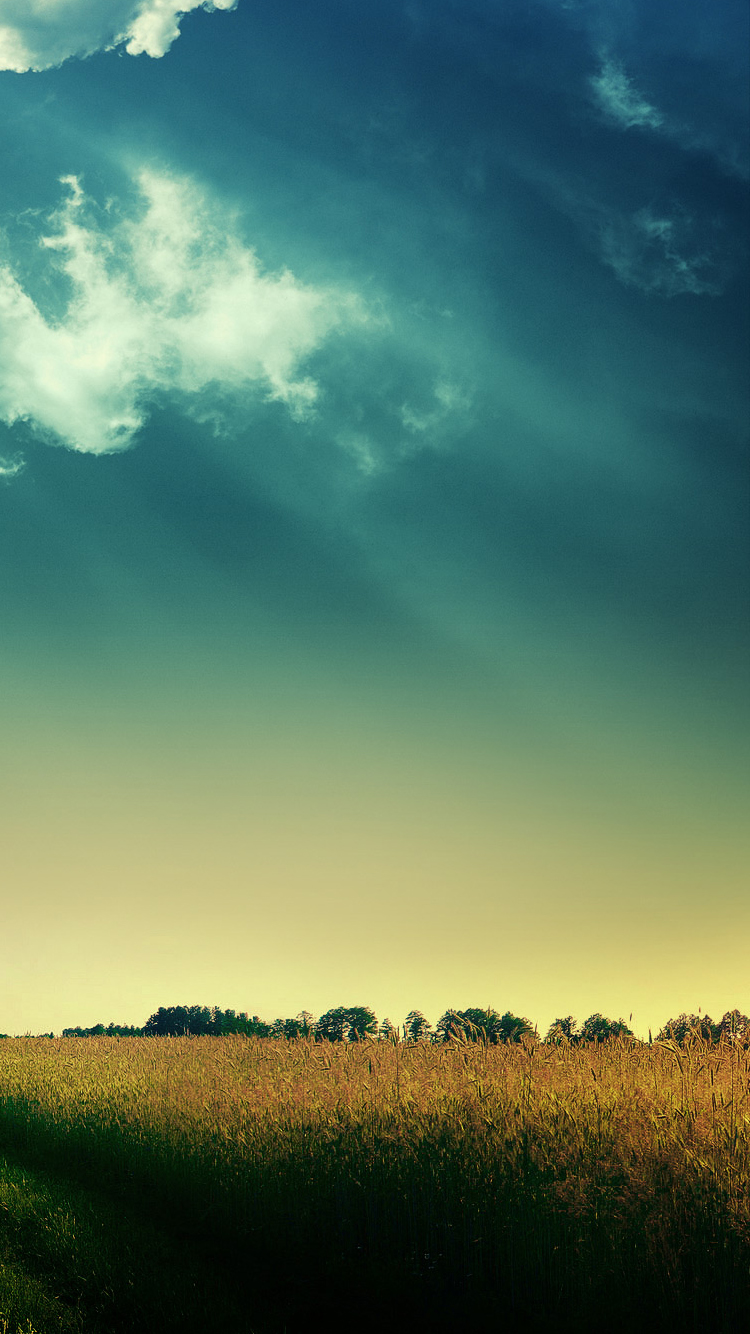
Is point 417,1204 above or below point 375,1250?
above

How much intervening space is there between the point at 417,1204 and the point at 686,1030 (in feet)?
14.2

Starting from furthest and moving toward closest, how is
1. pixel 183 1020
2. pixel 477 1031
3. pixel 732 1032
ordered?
pixel 183 1020 < pixel 477 1031 < pixel 732 1032

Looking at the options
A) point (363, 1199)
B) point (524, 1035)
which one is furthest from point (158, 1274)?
point (524, 1035)

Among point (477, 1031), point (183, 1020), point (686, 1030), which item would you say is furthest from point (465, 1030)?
point (183, 1020)

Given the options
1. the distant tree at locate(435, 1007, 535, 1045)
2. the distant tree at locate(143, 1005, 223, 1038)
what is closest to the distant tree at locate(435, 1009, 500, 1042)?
the distant tree at locate(435, 1007, 535, 1045)

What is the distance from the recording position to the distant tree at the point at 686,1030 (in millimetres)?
9195

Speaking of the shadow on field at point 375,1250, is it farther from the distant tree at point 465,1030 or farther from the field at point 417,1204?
the distant tree at point 465,1030

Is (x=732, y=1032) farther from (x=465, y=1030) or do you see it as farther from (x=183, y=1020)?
(x=183, y=1020)

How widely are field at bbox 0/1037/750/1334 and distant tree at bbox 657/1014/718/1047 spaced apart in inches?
14.3

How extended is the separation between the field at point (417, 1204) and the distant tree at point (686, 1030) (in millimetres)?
363

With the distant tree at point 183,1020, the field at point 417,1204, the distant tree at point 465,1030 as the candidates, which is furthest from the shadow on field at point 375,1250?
the distant tree at point 183,1020

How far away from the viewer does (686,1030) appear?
9.45 m

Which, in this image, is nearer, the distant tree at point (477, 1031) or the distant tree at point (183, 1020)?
the distant tree at point (477, 1031)

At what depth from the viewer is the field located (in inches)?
221
